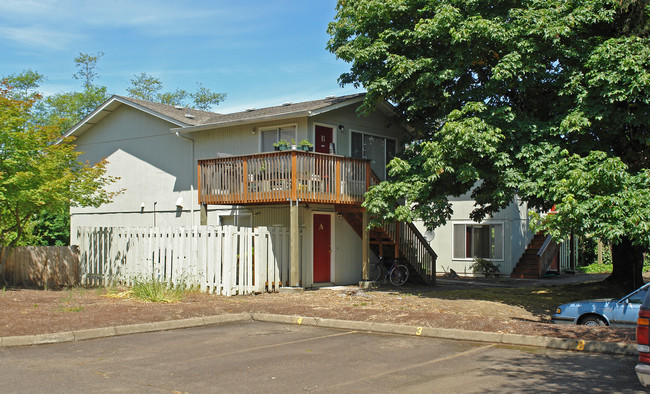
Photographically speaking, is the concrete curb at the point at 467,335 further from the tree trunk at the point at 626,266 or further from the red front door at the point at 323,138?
the tree trunk at the point at 626,266

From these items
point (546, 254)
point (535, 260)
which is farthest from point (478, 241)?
point (546, 254)

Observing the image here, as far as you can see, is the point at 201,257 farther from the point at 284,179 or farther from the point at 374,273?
the point at 374,273

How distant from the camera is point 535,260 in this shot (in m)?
27.2

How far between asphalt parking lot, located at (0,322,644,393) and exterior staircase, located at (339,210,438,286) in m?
10.7

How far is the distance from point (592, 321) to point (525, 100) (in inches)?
282

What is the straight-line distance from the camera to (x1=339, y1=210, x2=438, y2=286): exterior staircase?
71.9 ft

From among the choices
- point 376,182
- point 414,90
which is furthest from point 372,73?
point 376,182

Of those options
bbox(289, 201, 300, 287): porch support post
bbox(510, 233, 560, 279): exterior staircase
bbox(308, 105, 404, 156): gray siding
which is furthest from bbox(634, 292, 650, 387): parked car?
bbox(510, 233, 560, 279): exterior staircase

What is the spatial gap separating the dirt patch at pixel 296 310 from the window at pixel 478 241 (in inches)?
398

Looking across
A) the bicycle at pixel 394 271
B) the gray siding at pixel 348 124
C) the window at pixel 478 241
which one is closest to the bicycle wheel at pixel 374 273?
the bicycle at pixel 394 271

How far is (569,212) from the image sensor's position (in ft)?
45.5

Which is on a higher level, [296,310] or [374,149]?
[374,149]

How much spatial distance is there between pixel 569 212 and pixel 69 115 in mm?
48182

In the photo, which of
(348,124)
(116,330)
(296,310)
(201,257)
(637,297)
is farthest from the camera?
(348,124)
